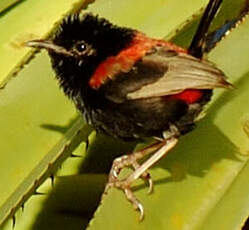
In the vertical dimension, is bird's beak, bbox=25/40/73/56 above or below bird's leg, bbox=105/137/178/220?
above

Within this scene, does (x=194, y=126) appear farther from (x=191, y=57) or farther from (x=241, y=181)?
(x=241, y=181)

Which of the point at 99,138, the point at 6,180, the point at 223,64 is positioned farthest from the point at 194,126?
the point at 6,180

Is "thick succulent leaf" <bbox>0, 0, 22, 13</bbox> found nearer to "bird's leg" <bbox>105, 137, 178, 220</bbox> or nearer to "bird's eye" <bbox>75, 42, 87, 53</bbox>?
"bird's eye" <bbox>75, 42, 87, 53</bbox>

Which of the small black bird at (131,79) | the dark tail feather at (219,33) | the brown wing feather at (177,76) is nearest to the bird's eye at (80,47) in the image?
the small black bird at (131,79)

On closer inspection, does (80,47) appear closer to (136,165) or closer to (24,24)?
(24,24)

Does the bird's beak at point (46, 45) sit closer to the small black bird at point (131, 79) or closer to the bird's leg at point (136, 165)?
the small black bird at point (131, 79)

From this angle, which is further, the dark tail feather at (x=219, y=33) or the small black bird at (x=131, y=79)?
the dark tail feather at (x=219, y=33)

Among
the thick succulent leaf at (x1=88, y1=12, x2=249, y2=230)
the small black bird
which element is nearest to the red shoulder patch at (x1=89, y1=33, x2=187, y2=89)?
the small black bird
